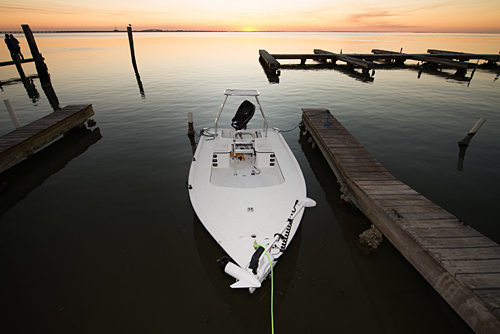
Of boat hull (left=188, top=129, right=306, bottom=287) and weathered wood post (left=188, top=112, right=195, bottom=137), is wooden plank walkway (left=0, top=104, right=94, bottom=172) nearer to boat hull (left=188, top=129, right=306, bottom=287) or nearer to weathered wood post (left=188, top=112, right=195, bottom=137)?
weathered wood post (left=188, top=112, right=195, bottom=137)

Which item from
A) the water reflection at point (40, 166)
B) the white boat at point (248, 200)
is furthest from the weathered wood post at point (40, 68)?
the white boat at point (248, 200)

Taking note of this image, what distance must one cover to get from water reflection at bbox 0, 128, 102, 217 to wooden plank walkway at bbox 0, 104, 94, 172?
42cm

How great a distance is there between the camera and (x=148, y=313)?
13.0ft

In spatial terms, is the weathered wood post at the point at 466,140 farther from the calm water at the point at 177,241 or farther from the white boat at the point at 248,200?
the white boat at the point at 248,200

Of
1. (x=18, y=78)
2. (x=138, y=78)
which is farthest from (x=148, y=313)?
(x=18, y=78)

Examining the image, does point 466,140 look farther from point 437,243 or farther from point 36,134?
point 36,134

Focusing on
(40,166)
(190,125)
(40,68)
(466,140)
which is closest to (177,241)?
(190,125)

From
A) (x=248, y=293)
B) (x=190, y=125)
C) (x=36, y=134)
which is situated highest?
(x=36, y=134)

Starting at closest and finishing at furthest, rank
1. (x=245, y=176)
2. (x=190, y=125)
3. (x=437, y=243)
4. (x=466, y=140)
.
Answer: (x=437, y=243), (x=245, y=176), (x=466, y=140), (x=190, y=125)

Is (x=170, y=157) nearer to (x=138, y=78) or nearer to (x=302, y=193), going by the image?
(x=302, y=193)

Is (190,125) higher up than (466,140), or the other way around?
(190,125)

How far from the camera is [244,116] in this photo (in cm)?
848

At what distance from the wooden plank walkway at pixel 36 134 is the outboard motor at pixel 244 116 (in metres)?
7.68

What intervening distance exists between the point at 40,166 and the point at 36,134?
4.47ft
